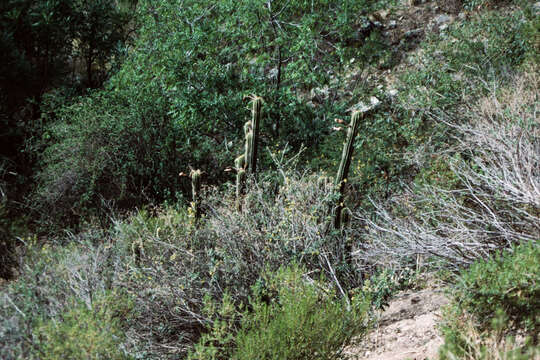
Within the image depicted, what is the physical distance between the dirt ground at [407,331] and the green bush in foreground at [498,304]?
1.18ft

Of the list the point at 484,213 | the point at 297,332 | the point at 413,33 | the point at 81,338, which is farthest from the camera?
the point at 413,33

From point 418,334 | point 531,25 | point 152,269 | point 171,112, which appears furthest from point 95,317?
point 531,25

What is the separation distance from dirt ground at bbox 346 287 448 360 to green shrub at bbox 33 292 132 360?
66.2 inches

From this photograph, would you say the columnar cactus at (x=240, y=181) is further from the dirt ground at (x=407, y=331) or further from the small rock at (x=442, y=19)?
the small rock at (x=442, y=19)

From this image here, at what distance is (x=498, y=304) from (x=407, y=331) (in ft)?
3.93

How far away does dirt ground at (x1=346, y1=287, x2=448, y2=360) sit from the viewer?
354 cm

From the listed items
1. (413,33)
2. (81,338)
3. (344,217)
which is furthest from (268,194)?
(413,33)

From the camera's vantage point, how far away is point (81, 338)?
2.88m

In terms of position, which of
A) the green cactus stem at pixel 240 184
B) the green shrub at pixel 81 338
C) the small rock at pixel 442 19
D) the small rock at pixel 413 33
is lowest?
the green shrub at pixel 81 338

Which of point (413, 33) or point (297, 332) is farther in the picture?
point (413, 33)

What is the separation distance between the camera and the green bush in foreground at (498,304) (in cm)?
277

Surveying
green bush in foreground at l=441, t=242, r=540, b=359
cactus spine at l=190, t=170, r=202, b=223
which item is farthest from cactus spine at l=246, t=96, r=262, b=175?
green bush in foreground at l=441, t=242, r=540, b=359

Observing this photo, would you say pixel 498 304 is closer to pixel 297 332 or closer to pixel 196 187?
pixel 297 332

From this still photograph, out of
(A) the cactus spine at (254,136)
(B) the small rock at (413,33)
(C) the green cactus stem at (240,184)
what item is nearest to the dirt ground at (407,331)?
(C) the green cactus stem at (240,184)
